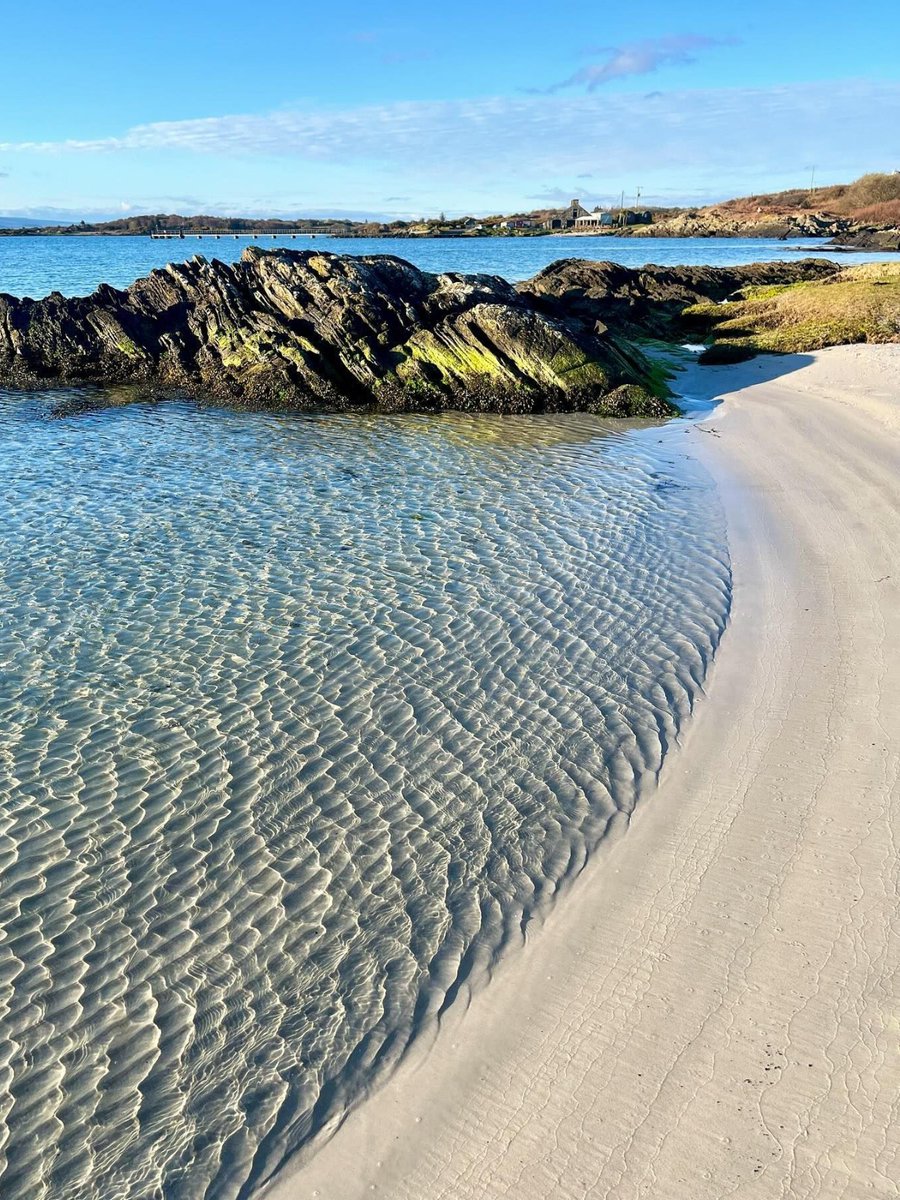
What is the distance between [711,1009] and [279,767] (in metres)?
4.11

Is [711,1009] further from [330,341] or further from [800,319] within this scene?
[800,319]

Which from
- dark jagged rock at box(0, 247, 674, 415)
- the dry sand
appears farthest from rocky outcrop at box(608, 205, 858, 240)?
the dry sand

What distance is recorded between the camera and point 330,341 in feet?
80.7

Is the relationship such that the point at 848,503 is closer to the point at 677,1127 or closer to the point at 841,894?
the point at 841,894

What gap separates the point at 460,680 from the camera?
9.03 metres

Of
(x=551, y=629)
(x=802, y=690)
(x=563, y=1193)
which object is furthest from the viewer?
(x=551, y=629)

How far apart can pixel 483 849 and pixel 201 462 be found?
43.3ft

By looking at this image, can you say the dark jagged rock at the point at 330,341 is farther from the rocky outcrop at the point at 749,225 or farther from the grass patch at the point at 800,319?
the rocky outcrop at the point at 749,225

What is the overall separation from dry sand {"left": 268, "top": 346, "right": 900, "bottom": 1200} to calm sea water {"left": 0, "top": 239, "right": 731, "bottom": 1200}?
1.13ft

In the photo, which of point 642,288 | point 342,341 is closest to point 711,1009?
point 342,341

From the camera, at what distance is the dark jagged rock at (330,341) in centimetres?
2291

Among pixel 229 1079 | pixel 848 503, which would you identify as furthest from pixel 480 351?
pixel 229 1079

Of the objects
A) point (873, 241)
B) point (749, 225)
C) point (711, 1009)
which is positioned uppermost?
point (749, 225)

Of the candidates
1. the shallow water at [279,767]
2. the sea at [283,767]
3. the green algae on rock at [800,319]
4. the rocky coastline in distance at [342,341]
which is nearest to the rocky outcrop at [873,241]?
the green algae on rock at [800,319]
